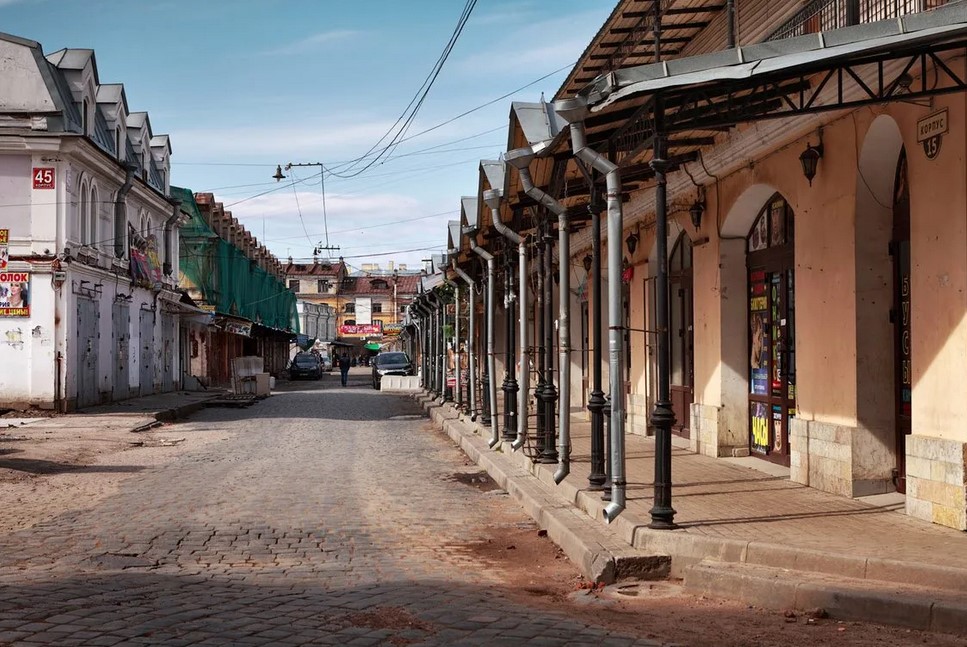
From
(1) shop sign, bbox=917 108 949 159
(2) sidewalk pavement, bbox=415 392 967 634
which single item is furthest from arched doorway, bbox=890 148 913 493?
(1) shop sign, bbox=917 108 949 159

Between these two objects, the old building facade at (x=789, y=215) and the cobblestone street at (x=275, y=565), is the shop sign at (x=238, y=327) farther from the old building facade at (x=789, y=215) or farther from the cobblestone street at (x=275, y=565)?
the old building facade at (x=789, y=215)

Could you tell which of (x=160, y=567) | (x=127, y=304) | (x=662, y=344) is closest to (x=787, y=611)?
(x=662, y=344)

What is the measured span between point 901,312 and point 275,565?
5.84 metres

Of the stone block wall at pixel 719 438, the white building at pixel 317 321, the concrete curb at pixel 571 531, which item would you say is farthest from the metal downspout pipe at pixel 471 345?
the white building at pixel 317 321

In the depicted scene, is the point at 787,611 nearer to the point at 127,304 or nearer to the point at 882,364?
the point at 882,364

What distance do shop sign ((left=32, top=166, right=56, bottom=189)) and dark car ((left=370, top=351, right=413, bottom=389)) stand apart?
71.5 feet

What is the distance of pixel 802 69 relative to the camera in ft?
25.4

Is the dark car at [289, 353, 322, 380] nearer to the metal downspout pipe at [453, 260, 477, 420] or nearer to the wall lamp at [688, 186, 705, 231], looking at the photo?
the metal downspout pipe at [453, 260, 477, 420]

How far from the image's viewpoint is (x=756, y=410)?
13523 millimetres

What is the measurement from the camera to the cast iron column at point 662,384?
26.4 feet

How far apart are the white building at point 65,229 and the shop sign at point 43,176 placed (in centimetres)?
2

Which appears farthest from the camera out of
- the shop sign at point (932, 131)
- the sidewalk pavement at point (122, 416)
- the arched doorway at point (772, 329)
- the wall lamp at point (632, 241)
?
the sidewalk pavement at point (122, 416)

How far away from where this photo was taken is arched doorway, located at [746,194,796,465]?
488 inches

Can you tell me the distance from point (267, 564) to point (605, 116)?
15.2 ft
